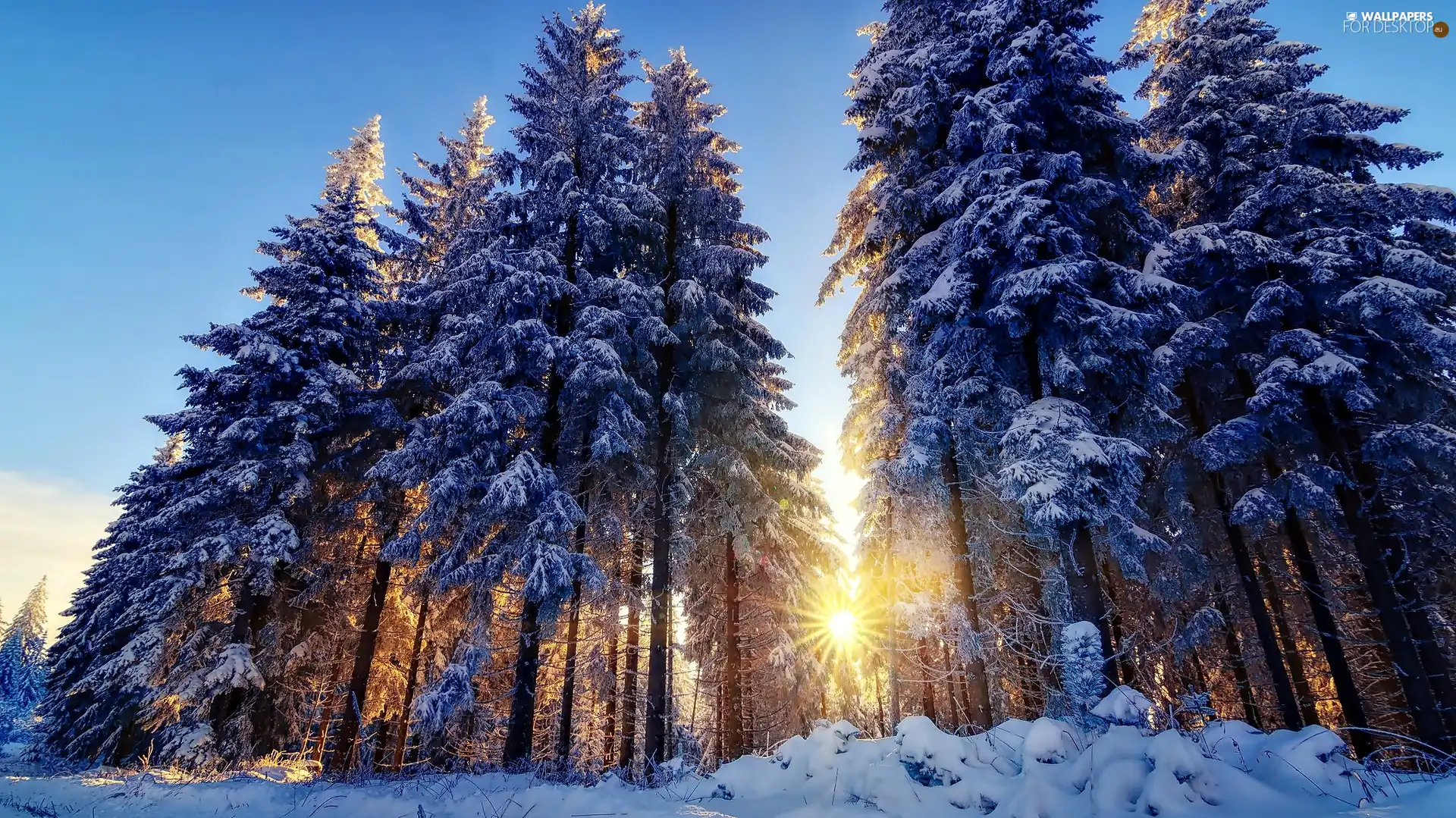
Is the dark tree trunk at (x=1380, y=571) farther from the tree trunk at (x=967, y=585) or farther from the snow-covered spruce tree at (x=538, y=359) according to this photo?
the snow-covered spruce tree at (x=538, y=359)

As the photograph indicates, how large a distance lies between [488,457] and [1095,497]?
12179 millimetres

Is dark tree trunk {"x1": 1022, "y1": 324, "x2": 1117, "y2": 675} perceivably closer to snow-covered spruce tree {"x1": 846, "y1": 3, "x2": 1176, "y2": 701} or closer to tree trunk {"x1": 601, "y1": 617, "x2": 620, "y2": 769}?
snow-covered spruce tree {"x1": 846, "y1": 3, "x2": 1176, "y2": 701}

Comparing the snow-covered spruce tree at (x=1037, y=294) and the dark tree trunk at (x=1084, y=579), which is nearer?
the dark tree trunk at (x=1084, y=579)

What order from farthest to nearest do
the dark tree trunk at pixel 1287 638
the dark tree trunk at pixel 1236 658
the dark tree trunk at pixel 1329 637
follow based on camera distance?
the dark tree trunk at pixel 1236 658
the dark tree trunk at pixel 1287 638
the dark tree trunk at pixel 1329 637

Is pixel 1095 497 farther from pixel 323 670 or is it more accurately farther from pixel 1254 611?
pixel 323 670

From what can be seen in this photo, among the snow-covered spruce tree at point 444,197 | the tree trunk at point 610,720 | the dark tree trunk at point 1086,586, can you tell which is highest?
the snow-covered spruce tree at point 444,197

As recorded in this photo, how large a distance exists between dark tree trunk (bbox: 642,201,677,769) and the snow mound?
650cm

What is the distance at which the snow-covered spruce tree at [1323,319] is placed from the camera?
11305 mm

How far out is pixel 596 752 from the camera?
25562mm

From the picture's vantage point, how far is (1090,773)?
14.5ft

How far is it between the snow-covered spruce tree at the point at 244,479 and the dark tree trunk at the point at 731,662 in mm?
10201

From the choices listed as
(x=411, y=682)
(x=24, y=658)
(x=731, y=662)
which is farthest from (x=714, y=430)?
(x=24, y=658)

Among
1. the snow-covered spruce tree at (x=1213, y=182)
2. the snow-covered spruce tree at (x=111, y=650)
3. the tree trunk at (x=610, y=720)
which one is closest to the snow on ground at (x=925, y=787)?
Result: the snow-covered spruce tree at (x=111, y=650)

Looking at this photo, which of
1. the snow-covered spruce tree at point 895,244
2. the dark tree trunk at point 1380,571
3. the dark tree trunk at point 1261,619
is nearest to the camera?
the dark tree trunk at point 1380,571
